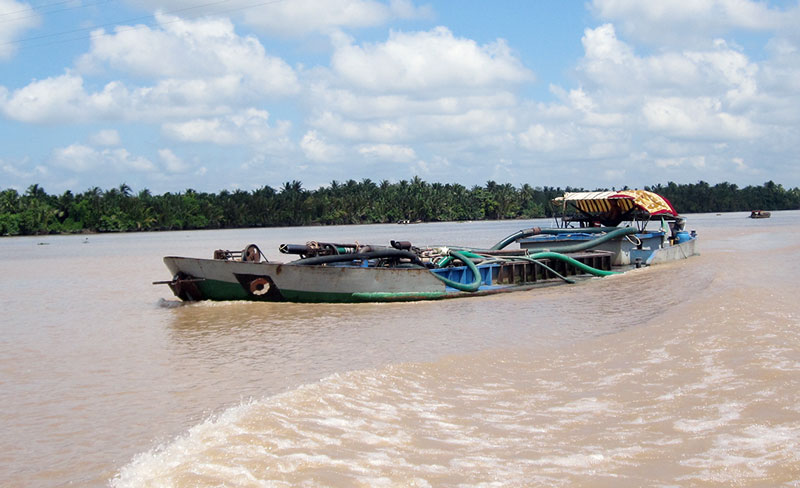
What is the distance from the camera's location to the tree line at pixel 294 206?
103188mm

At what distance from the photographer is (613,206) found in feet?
88.1

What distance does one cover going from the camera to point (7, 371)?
10.6 m

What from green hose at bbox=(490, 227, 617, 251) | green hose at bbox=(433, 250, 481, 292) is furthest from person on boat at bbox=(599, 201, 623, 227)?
green hose at bbox=(433, 250, 481, 292)

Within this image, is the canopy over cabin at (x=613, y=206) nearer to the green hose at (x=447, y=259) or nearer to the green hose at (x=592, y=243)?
the green hose at (x=592, y=243)

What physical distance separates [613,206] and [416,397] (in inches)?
821

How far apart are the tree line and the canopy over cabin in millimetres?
89804

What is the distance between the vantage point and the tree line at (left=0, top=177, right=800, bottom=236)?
103 meters

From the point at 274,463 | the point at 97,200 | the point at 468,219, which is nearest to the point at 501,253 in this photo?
the point at 274,463

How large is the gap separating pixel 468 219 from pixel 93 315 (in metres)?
126

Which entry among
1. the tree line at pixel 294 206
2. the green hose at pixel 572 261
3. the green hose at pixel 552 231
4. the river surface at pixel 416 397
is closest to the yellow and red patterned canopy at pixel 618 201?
the green hose at pixel 552 231

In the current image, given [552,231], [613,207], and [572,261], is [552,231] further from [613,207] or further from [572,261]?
[572,261]

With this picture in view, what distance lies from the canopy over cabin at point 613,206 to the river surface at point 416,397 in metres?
10.4

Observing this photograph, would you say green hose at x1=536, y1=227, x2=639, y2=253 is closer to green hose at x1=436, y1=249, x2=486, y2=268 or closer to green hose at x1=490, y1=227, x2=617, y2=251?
green hose at x1=490, y1=227, x2=617, y2=251

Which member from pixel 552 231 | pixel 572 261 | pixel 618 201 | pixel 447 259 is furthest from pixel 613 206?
pixel 447 259
